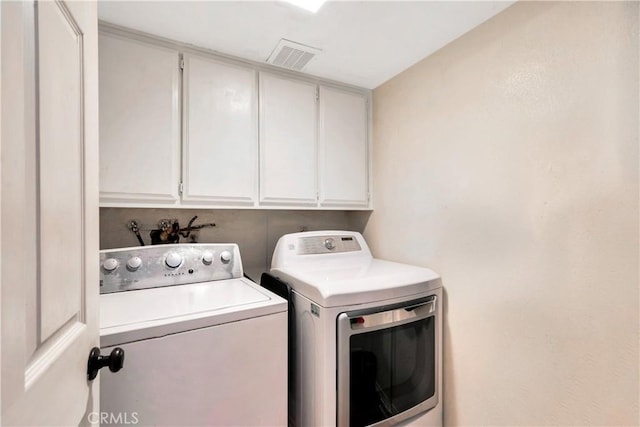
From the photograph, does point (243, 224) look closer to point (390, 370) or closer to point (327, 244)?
point (327, 244)

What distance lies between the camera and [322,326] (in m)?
1.21

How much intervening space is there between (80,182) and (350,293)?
3.25ft

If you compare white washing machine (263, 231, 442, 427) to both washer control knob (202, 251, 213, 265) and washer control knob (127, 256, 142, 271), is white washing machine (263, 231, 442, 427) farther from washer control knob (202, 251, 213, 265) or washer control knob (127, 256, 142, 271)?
washer control knob (127, 256, 142, 271)

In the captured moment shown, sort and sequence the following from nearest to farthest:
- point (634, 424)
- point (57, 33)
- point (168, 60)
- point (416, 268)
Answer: point (57, 33) < point (634, 424) < point (168, 60) < point (416, 268)

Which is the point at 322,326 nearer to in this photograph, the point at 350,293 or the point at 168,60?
the point at 350,293

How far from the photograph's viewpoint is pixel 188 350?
101 cm

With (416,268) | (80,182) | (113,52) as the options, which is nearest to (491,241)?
(416,268)

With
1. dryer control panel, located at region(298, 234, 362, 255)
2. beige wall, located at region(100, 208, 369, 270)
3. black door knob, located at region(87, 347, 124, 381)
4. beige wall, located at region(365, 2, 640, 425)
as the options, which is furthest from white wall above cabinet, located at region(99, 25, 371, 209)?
black door knob, located at region(87, 347, 124, 381)

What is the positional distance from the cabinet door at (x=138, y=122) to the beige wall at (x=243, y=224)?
36 centimetres

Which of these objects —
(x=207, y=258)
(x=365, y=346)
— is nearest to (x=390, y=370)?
(x=365, y=346)

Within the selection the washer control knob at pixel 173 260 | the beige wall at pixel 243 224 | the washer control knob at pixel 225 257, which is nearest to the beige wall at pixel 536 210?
the beige wall at pixel 243 224

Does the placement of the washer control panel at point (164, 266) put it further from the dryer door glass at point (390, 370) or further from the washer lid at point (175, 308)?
the dryer door glass at point (390, 370)

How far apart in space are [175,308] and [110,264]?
492mm

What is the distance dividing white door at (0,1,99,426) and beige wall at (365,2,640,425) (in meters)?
1.51
